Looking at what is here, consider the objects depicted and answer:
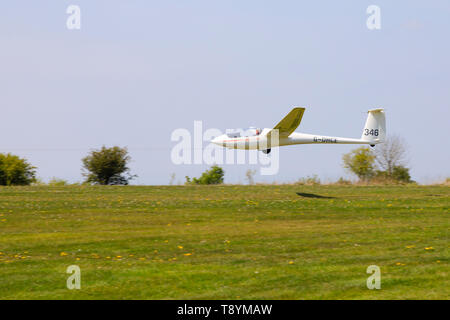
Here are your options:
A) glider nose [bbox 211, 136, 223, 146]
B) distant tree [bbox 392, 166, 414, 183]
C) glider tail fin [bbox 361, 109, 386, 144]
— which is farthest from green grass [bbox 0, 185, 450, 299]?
distant tree [bbox 392, 166, 414, 183]

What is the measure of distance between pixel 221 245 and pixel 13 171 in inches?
950

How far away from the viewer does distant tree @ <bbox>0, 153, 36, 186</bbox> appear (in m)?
36.0

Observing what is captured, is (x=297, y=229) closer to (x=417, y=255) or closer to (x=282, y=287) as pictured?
(x=417, y=255)

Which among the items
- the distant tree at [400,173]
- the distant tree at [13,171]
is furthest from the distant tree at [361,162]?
the distant tree at [13,171]

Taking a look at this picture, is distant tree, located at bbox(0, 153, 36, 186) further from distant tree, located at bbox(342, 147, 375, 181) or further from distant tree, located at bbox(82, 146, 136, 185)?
distant tree, located at bbox(342, 147, 375, 181)

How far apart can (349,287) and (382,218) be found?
981 cm

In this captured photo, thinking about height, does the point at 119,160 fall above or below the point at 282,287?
above

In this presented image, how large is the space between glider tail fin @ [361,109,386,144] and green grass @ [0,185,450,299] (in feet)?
19.7

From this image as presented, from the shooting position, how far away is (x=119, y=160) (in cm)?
3578

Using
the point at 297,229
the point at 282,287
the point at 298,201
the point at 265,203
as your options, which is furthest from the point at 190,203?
the point at 282,287

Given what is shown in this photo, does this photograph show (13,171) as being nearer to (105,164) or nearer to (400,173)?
(105,164)

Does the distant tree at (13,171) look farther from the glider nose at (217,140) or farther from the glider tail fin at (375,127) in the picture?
the glider tail fin at (375,127)

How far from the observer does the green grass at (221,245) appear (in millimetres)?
11852
